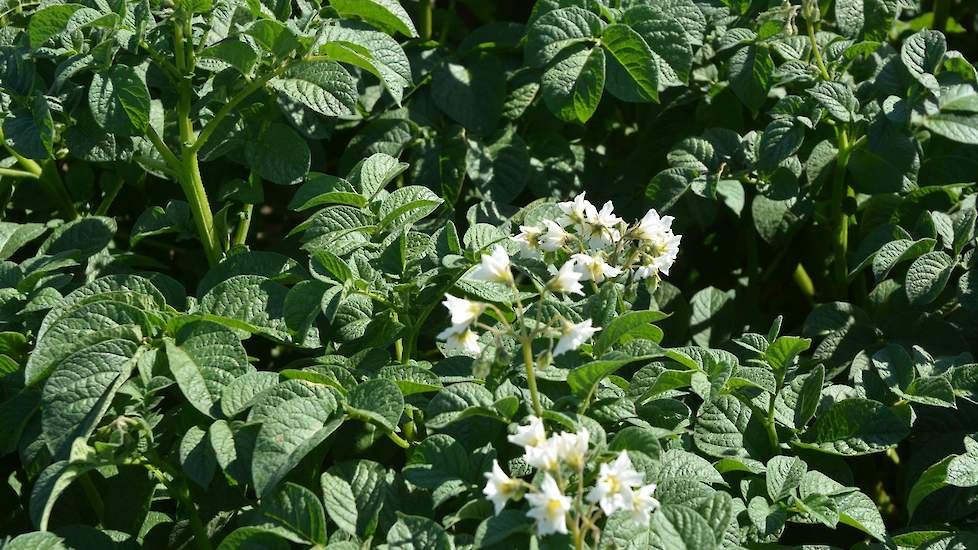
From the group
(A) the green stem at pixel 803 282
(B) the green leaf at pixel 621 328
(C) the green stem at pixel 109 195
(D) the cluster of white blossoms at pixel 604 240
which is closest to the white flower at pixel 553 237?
(D) the cluster of white blossoms at pixel 604 240

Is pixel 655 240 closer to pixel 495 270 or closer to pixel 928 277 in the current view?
pixel 495 270

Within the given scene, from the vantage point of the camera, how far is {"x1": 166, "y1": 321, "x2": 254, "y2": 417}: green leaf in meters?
1.32

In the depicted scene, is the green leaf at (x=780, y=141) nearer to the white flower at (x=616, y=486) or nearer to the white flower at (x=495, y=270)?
the white flower at (x=495, y=270)

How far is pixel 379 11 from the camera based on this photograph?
5.68 feet

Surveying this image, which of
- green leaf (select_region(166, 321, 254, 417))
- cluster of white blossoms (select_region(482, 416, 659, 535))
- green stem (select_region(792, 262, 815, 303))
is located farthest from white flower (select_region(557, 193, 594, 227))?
green stem (select_region(792, 262, 815, 303))

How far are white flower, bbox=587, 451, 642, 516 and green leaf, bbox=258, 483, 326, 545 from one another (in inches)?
14.4

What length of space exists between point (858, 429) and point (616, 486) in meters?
0.58

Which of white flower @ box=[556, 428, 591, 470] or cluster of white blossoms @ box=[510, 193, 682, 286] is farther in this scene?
cluster of white blossoms @ box=[510, 193, 682, 286]

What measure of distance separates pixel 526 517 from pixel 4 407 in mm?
774

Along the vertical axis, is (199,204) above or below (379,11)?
below

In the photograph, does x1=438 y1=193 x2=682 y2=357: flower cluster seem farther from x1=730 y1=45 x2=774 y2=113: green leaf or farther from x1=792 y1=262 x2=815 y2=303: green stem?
x1=792 y1=262 x2=815 y2=303: green stem

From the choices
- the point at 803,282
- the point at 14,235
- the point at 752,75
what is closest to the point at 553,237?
the point at 752,75

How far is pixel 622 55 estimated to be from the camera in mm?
1858

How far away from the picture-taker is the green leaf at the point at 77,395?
51.1 inches
